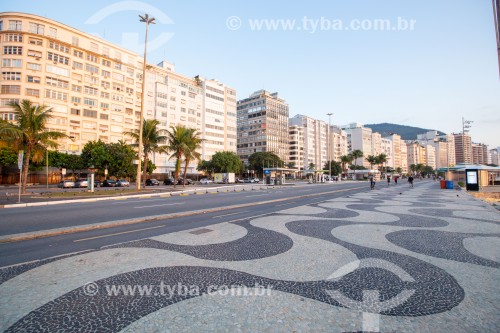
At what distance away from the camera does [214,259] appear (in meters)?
5.19

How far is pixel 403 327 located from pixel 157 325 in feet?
9.24

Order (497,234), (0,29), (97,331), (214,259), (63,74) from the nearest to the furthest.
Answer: (97,331), (214,259), (497,234), (0,29), (63,74)

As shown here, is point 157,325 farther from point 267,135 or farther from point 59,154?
point 267,135

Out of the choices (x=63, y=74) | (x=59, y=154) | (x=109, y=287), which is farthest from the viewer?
(x=63, y=74)

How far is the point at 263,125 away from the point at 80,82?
80.3m

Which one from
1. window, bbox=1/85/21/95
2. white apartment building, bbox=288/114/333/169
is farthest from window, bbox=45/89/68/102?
white apartment building, bbox=288/114/333/169

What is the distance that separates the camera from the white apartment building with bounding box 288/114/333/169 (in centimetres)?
14738

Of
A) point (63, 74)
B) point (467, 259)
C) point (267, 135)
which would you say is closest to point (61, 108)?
point (63, 74)

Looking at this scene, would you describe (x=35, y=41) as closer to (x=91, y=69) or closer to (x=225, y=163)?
(x=91, y=69)

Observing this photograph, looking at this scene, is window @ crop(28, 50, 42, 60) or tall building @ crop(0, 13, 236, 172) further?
window @ crop(28, 50, 42, 60)

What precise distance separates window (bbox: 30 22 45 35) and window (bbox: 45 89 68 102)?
13539 millimetres

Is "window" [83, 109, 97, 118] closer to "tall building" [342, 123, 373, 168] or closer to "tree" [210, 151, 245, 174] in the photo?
"tree" [210, 151, 245, 174]

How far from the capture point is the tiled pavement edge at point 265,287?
2885 mm

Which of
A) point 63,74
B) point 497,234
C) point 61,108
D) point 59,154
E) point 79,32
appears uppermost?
point 79,32
